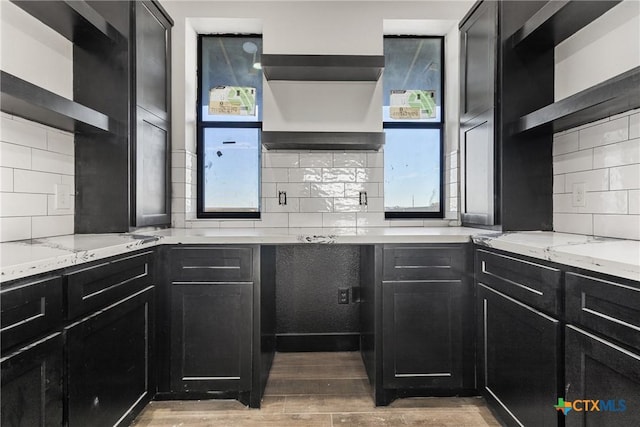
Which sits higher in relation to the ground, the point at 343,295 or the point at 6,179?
the point at 6,179

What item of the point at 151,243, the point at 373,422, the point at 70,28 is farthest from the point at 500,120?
the point at 70,28

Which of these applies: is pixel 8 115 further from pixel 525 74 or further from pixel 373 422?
pixel 525 74

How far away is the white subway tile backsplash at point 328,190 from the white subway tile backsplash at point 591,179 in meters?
1.35

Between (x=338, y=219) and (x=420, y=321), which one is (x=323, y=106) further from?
(x=420, y=321)

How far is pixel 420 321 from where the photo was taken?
6.14 ft

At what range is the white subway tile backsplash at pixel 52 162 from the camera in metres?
1.72

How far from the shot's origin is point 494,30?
6.81 ft

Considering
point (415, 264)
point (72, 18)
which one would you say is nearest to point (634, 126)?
point (415, 264)

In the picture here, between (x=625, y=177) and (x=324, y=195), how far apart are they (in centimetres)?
166

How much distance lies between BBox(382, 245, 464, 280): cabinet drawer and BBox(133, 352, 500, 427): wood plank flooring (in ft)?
2.16

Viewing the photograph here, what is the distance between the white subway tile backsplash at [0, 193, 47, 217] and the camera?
155 centimetres

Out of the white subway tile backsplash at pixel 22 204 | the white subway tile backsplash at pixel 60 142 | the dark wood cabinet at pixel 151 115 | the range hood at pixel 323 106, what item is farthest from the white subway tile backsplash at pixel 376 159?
the white subway tile backsplash at pixel 22 204

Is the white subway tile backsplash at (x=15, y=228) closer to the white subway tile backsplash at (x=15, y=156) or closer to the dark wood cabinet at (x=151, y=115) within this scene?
the white subway tile backsplash at (x=15, y=156)

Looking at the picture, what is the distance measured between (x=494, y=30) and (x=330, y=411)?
2221 millimetres
